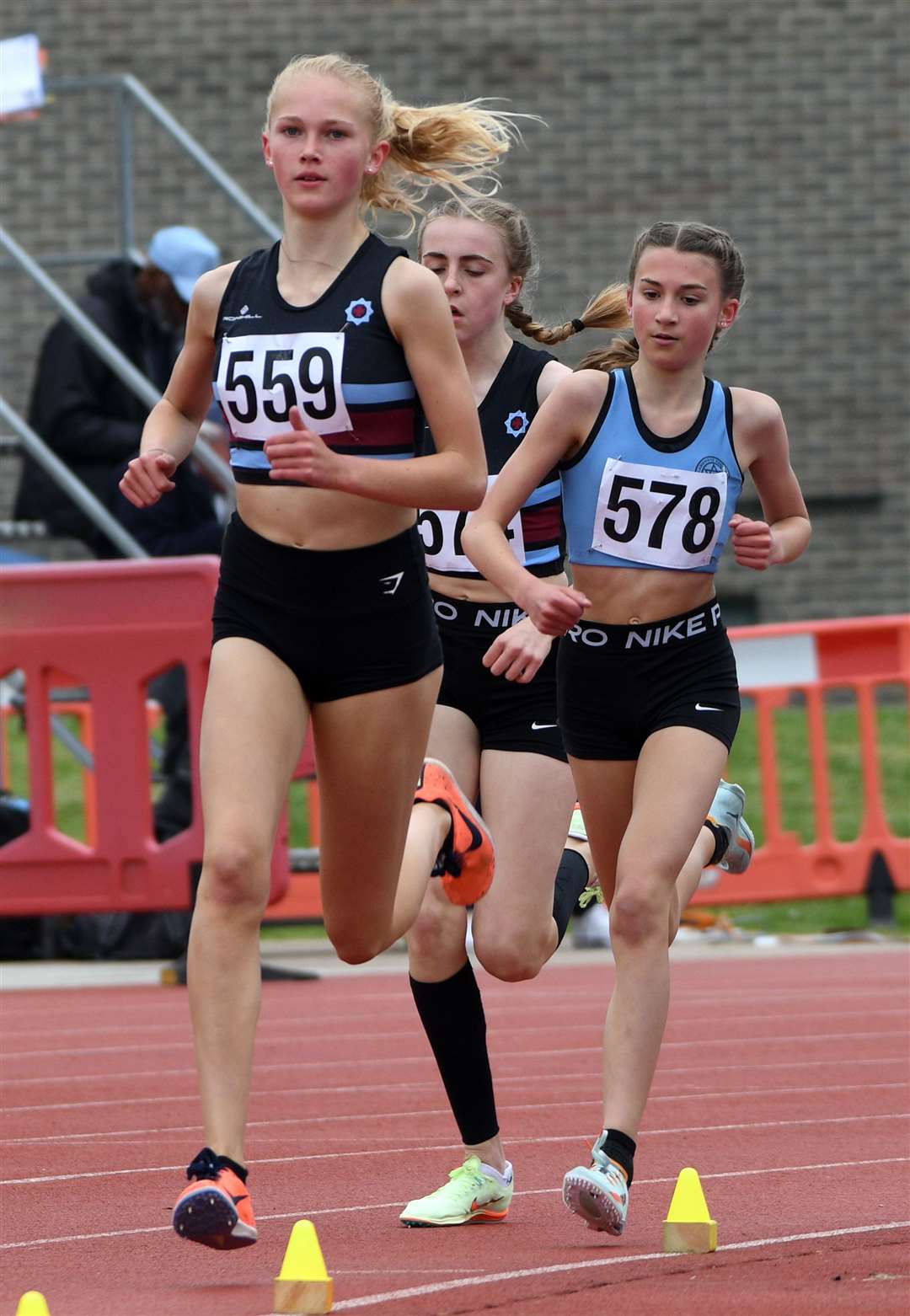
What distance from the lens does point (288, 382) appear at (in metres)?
4.75

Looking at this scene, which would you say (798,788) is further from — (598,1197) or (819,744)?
(598,1197)

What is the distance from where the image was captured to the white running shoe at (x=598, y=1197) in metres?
4.73

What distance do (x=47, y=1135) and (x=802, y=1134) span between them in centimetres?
201

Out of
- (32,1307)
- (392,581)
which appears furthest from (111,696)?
(32,1307)

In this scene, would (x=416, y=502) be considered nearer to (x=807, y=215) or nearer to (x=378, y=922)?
(x=378, y=922)

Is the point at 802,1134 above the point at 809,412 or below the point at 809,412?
below

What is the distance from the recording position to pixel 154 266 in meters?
12.4

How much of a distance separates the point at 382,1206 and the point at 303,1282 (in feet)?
4.92

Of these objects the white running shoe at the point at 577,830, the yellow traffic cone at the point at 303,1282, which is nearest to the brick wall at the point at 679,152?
the white running shoe at the point at 577,830

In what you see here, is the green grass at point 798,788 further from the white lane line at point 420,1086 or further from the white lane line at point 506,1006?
the white lane line at point 420,1086

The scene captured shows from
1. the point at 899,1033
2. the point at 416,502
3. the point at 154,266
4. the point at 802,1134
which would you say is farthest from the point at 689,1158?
the point at 154,266

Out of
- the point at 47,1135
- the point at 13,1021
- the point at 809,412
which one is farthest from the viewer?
the point at 809,412

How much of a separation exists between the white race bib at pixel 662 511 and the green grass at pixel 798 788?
794 centimetres

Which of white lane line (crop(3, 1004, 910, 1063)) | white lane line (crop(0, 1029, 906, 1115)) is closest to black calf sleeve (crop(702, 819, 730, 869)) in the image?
white lane line (crop(0, 1029, 906, 1115))
